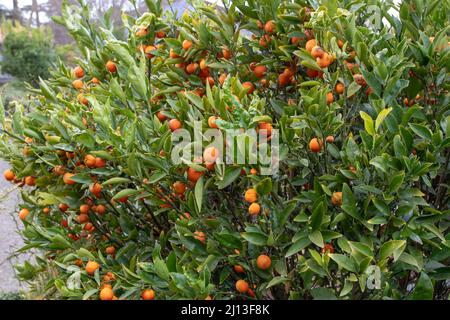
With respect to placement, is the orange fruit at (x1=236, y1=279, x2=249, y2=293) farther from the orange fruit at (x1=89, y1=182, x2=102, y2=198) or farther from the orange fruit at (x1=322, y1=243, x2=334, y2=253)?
the orange fruit at (x1=89, y1=182, x2=102, y2=198)

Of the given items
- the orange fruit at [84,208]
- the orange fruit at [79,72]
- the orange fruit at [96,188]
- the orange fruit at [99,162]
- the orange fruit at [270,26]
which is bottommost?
the orange fruit at [84,208]

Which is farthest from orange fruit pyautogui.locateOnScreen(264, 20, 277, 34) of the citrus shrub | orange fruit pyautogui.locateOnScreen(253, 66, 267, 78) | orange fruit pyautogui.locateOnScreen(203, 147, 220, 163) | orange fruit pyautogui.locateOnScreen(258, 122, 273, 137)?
orange fruit pyautogui.locateOnScreen(203, 147, 220, 163)

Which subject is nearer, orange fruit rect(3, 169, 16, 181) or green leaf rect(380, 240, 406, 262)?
green leaf rect(380, 240, 406, 262)

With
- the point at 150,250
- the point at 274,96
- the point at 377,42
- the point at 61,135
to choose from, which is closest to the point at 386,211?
the point at 377,42

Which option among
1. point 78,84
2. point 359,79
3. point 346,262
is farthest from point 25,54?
point 346,262

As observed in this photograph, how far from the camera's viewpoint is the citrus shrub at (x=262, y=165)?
5.01 feet

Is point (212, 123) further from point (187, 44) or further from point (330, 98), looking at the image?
point (187, 44)

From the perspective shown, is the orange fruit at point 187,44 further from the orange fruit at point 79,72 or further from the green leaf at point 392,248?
the green leaf at point 392,248

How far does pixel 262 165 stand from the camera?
1481mm

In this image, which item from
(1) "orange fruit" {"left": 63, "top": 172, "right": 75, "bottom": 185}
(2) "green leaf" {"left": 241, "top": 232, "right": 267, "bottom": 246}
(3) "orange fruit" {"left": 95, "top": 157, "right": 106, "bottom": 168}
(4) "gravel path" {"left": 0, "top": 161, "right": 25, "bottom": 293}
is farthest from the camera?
(4) "gravel path" {"left": 0, "top": 161, "right": 25, "bottom": 293}

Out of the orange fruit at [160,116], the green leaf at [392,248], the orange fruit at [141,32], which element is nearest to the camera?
the green leaf at [392,248]

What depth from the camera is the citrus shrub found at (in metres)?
1.53

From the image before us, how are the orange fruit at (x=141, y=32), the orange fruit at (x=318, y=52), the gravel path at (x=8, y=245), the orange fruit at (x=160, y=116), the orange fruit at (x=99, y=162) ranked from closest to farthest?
the orange fruit at (x=318, y=52)
the orange fruit at (x=99, y=162)
the orange fruit at (x=160, y=116)
the orange fruit at (x=141, y=32)
the gravel path at (x=8, y=245)

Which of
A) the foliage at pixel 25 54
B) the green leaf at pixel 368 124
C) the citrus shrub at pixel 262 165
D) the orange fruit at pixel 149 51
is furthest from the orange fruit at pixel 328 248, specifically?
the foliage at pixel 25 54
